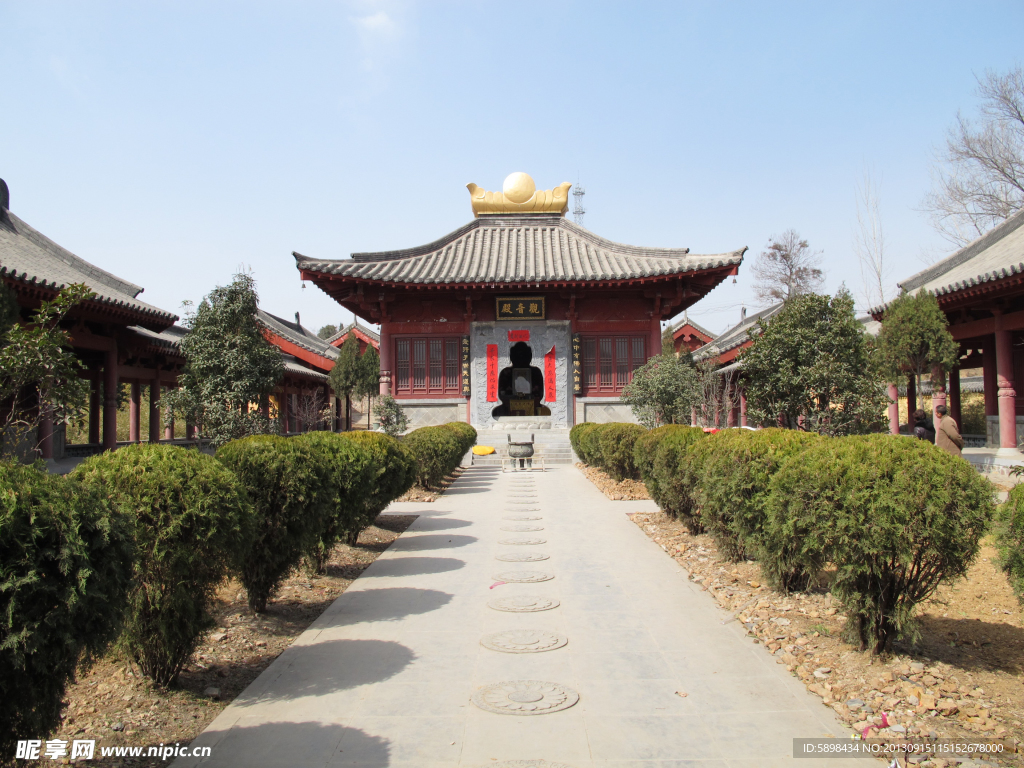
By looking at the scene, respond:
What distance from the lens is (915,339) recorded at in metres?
11.9

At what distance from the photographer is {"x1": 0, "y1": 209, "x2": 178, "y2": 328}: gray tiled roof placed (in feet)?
42.9

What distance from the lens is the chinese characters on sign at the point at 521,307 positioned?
20.5 metres

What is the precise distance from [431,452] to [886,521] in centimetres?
923

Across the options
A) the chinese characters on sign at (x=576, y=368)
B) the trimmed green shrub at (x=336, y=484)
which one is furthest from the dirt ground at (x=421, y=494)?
the chinese characters on sign at (x=576, y=368)

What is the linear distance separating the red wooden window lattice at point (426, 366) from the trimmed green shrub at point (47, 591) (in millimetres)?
18094

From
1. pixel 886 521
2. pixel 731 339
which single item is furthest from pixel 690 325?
pixel 886 521

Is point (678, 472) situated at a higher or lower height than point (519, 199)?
lower

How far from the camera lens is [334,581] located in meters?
6.30

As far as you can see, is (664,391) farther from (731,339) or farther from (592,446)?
(731,339)

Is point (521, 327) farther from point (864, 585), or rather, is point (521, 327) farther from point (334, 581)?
point (864, 585)

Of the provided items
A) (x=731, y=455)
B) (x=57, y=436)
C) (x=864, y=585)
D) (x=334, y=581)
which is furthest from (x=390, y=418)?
(x=864, y=585)

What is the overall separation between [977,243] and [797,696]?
53.8ft

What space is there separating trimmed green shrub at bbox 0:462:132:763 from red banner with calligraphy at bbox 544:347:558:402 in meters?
18.1

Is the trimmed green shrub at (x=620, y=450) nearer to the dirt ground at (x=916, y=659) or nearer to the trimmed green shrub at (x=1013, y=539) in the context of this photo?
the dirt ground at (x=916, y=659)
